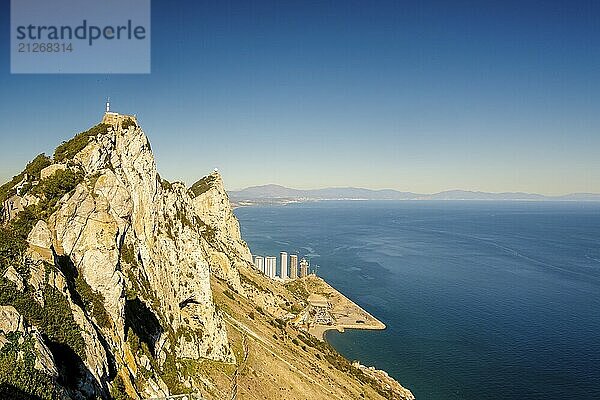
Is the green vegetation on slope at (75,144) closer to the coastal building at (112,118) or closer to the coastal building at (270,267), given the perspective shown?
the coastal building at (112,118)

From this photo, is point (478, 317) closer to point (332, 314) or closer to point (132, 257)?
point (332, 314)

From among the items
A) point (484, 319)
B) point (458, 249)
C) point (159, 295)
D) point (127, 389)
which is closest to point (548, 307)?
point (484, 319)

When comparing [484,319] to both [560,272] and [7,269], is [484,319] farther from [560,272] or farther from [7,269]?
[7,269]

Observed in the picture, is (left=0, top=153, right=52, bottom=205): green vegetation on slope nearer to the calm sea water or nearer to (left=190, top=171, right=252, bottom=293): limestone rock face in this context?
(left=190, top=171, right=252, bottom=293): limestone rock face

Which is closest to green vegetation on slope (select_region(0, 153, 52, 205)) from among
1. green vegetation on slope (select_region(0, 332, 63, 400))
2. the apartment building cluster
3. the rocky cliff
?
the rocky cliff

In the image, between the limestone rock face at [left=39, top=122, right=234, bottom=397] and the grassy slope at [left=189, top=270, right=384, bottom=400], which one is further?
the grassy slope at [left=189, top=270, right=384, bottom=400]

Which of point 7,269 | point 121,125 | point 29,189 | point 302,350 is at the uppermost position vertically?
point 121,125

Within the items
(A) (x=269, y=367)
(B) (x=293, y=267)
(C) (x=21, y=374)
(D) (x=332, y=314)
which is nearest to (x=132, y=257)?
(C) (x=21, y=374)

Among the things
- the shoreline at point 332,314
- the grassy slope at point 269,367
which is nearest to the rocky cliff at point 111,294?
the grassy slope at point 269,367
